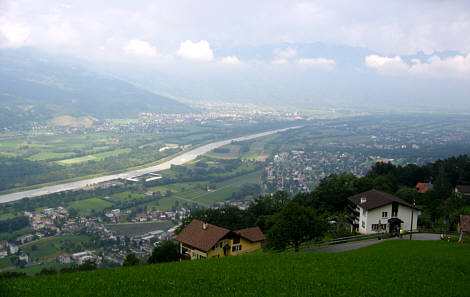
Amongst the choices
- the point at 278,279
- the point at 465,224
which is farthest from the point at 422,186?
the point at 278,279

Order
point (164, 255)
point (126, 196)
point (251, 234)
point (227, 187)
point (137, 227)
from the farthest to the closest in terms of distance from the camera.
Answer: point (227, 187), point (126, 196), point (137, 227), point (251, 234), point (164, 255)

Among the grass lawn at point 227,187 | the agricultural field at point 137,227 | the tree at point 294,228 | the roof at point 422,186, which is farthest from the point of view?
the grass lawn at point 227,187

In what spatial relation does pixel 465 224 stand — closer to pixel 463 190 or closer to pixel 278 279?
pixel 463 190

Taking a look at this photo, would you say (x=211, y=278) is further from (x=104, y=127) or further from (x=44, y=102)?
(x=44, y=102)

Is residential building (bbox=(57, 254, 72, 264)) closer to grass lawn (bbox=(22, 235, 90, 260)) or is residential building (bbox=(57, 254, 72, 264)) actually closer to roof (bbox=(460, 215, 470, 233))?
grass lawn (bbox=(22, 235, 90, 260))

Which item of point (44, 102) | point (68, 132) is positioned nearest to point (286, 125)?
point (68, 132)

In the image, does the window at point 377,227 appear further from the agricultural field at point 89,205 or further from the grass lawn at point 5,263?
the agricultural field at point 89,205

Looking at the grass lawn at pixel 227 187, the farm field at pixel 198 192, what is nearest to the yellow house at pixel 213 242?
the farm field at pixel 198 192
